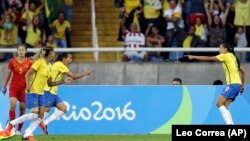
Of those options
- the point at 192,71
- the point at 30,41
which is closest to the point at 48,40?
the point at 30,41

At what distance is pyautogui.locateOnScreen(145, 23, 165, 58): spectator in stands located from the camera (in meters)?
27.1

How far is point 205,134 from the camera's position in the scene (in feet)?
38.5

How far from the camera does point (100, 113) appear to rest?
76.9ft

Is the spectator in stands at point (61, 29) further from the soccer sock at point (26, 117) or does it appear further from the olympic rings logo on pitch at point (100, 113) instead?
the soccer sock at point (26, 117)

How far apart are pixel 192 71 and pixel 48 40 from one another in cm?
392

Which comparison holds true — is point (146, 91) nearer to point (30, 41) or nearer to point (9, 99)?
point (9, 99)

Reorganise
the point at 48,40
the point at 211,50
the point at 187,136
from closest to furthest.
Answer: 1. the point at 187,136
2. the point at 211,50
3. the point at 48,40

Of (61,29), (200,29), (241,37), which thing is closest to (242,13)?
(241,37)

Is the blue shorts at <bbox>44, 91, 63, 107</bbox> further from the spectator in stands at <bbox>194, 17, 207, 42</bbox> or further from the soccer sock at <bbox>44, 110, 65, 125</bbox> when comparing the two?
the spectator in stands at <bbox>194, 17, 207, 42</bbox>

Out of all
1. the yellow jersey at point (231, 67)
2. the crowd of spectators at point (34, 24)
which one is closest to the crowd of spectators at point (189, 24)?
the crowd of spectators at point (34, 24)

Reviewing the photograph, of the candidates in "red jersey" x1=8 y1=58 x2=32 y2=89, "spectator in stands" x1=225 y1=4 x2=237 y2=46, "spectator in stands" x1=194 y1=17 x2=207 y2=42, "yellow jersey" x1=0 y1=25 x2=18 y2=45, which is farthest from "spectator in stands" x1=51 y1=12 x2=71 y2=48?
"red jersey" x1=8 y1=58 x2=32 y2=89

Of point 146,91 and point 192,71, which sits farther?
point 192,71

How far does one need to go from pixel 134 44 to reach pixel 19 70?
6019mm

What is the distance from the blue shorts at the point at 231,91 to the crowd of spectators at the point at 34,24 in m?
6.49
